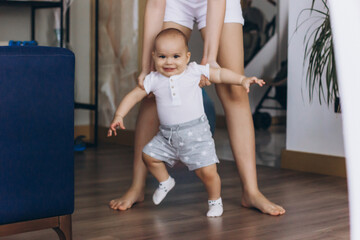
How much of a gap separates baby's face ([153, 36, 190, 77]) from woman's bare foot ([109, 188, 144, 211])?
1.59 feet

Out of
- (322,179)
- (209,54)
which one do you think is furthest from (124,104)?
(322,179)

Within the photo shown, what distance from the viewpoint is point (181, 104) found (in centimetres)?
183

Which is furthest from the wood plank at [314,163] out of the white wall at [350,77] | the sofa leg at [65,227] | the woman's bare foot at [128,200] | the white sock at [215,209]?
the white wall at [350,77]

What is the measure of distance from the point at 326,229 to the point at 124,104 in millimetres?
770

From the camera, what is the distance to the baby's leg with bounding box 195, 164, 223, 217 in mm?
1837

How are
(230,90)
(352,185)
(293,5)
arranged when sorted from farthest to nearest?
1. (293,5)
2. (230,90)
3. (352,185)

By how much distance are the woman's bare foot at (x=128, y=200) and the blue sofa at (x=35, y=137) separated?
66 centimetres

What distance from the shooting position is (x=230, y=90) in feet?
6.55

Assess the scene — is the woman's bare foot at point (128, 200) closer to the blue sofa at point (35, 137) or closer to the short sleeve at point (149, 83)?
the short sleeve at point (149, 83)

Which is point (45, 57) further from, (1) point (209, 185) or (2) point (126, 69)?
(2) point (126, 69)

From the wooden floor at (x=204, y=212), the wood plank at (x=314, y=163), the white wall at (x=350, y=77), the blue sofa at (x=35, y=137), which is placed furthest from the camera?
the wood plank at (x=314, y=163)

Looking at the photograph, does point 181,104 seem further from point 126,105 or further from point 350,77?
point 350,77

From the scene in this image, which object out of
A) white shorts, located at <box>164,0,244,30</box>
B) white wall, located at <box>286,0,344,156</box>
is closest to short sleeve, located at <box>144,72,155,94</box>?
white shorts, located at <box>164,0,244,30</box>

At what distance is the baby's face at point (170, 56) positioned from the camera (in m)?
1.80
